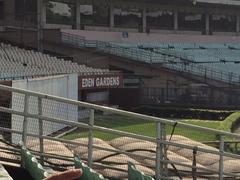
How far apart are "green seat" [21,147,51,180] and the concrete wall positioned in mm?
1580

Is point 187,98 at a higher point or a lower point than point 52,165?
lower

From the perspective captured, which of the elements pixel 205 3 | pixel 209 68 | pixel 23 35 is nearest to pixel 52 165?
pixel 23 35

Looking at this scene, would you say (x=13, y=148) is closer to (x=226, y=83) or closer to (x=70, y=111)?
(x=70, y=111)

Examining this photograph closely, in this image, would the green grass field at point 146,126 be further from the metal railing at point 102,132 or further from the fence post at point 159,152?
the fence post at point 159,152

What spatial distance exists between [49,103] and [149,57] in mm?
28925

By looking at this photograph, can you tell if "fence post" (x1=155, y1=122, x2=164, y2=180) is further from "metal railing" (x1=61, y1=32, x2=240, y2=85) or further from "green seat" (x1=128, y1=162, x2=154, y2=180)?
"metal railing" (x1=61, y1=32, x2=240, y2=85)

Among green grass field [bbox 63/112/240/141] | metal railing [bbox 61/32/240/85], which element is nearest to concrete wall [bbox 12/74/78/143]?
green grass field [bbox 63/112/240/141]

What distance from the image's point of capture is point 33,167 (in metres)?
5.91

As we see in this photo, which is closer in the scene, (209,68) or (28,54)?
(28,54)

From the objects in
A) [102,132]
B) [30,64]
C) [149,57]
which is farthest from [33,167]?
[149,57]

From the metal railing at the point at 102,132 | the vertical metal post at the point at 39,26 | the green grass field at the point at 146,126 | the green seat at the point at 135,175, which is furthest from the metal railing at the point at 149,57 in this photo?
the green seat at the point at 135,175

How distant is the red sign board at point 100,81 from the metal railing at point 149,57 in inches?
278

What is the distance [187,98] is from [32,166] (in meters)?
26.5

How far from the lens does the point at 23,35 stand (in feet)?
120
